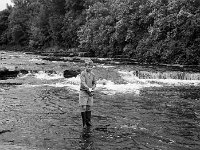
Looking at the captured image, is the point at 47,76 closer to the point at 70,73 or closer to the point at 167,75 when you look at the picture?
the point at 70,73

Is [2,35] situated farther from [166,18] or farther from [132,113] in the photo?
[132,113]

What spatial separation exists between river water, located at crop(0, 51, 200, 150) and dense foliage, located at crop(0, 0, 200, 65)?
12505 millimetres

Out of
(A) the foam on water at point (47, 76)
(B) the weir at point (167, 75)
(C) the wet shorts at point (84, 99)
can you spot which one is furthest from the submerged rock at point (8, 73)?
(C) the wet shorts at point (84, 99)

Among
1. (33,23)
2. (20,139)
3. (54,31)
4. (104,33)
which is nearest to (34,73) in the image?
(20,139)

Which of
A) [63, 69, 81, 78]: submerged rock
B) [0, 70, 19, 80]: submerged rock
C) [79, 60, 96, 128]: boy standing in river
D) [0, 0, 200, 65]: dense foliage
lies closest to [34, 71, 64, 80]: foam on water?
[63, 69, 81, 78]: submerged rock

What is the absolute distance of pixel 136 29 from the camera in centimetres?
4741

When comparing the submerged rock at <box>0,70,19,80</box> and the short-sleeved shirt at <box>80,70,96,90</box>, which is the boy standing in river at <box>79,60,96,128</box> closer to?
the short-sleeved shirt at <box>80,70,96,90</box>

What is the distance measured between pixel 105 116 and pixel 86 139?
3.49 metres

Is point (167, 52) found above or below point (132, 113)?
above

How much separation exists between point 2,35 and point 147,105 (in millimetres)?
97829

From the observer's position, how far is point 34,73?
101ft

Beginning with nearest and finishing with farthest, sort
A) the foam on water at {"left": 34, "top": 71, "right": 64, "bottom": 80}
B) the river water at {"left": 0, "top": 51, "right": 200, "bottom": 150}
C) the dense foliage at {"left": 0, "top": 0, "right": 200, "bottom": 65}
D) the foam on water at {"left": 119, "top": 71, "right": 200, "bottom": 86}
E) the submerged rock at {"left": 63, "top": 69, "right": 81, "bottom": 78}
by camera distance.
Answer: the river water at {"left": 0, "top": 51, "right": 200, "bottom": 150} < the foam on water at {"left": 119, "top": 71, "right": 200, "bottom": 86} < the foam on water at {"left": 34, "top": 71, "right": 64, "bottom": 80} < the submerged rock at {"left": 63, "top": 69, "right": 81, "bottom": 78} < the dense foliage at {"left": 0, "top": 0, "right": 200, "bottom": 65}

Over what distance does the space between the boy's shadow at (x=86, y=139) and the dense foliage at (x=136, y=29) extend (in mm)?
26460

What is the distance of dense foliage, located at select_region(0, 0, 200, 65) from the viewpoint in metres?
38.2
